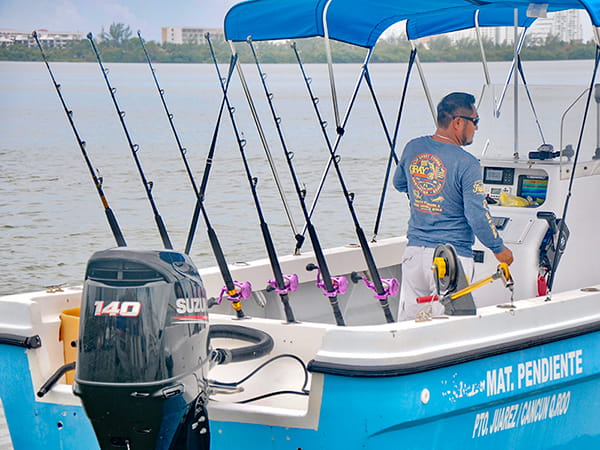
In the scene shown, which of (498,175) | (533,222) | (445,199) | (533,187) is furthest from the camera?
(498,175)

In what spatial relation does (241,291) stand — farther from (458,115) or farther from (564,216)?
(564,216)

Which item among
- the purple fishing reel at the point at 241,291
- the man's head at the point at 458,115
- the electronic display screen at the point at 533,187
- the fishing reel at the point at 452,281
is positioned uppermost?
the man's head at the point at 458,115

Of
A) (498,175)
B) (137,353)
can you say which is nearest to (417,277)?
(498,175)

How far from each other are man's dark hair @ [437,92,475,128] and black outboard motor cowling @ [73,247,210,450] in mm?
1427

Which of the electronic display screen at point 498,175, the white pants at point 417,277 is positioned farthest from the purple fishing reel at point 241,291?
the electronic display screen at point 498,175

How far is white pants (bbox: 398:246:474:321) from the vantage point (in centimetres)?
458

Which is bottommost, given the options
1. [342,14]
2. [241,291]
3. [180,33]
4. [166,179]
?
[166,179]

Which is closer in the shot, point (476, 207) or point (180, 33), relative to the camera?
point (476, 207)

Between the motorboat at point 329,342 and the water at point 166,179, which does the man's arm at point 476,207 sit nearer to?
the motorboat at point 329,342

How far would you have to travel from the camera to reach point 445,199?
4.49m

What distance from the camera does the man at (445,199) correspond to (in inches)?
174

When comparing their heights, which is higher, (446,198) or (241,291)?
(446,198)

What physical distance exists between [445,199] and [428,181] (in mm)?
104

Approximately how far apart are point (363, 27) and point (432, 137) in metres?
1.09
